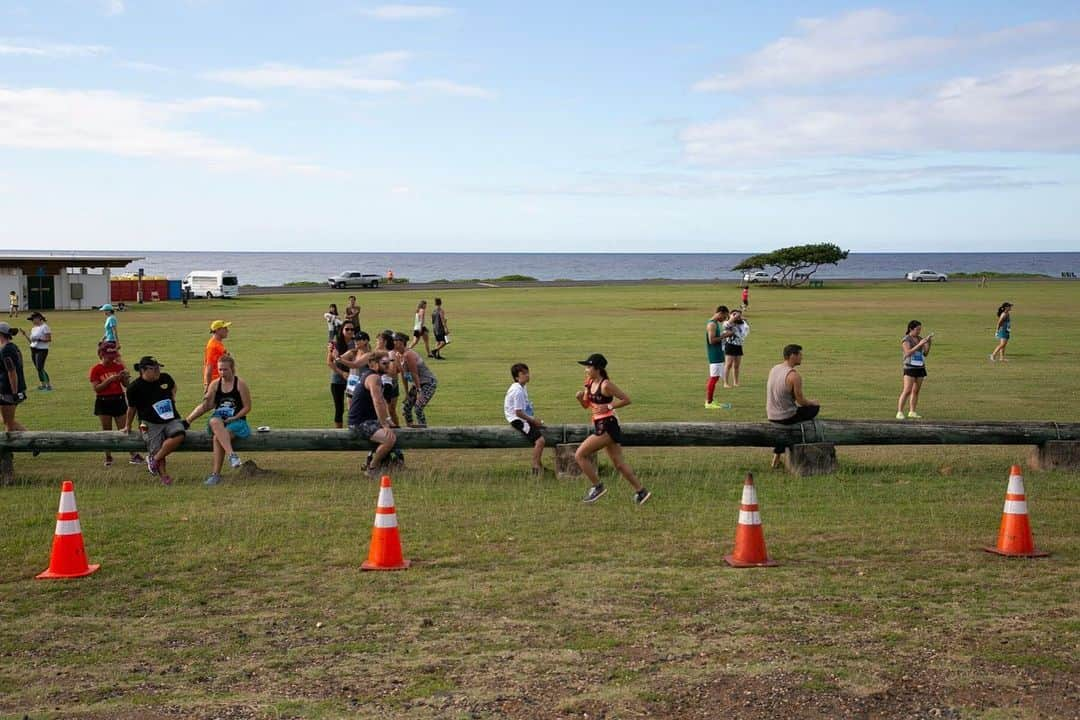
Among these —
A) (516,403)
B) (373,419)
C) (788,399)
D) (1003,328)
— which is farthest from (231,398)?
(1003,328)

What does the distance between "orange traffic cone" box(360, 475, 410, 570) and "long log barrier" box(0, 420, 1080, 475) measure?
3.94 meters

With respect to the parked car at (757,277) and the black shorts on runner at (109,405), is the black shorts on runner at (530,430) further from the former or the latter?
the parked car at (757,277)

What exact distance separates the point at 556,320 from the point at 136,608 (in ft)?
121

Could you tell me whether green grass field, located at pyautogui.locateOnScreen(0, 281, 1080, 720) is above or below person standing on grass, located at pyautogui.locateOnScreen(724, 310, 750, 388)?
below

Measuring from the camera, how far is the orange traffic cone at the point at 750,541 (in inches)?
331

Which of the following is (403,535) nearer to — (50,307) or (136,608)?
(136,608)

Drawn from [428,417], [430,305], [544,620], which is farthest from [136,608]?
[430,305]

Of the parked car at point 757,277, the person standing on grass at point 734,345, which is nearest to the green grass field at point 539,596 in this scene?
the person standing on grass at point 734,345

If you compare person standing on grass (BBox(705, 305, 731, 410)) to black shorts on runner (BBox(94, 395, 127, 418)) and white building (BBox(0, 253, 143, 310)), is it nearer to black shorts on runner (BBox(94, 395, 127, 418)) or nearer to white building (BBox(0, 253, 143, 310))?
black shorts on runner (BBox(94, 395, 127, 418))

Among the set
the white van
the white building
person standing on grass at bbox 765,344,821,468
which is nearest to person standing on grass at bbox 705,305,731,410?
person standing on grass at bbox 765,344,821,468

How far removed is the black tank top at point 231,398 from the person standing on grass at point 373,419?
132 centimetres

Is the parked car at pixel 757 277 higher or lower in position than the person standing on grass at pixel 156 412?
higher

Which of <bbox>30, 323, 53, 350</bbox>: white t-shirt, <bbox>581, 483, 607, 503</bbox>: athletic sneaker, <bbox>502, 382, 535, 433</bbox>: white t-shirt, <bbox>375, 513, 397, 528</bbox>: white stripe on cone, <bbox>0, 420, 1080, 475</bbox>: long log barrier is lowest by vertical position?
<bbox>581, 483, 607, 503</bbox>: athletic sneaker

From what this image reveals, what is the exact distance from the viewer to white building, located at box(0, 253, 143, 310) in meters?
53.2
